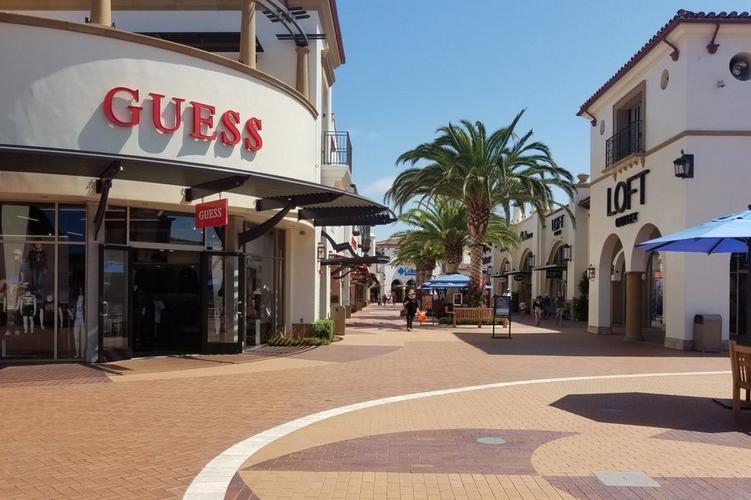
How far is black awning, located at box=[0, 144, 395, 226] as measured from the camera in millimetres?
10695

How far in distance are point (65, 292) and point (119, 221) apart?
1.78 metres

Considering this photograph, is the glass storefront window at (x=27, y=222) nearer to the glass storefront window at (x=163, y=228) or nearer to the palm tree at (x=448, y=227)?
the glass storefront window at (x=163, y=228)

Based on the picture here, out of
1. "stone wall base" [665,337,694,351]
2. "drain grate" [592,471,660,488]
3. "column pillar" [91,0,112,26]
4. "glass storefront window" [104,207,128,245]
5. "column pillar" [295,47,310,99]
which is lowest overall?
"stone wall base" [665,337,694,351]

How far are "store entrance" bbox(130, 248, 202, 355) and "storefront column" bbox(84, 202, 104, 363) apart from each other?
4.03ft

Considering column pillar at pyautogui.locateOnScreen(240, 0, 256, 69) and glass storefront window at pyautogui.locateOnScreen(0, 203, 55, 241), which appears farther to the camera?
column pillar at pyautogui.locateOnScreen(240, 0, 256, 69)

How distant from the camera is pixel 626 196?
22.2 m

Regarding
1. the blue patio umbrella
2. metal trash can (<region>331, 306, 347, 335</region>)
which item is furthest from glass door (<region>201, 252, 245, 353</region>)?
the blue patio umbrella

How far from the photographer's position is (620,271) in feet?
90.5

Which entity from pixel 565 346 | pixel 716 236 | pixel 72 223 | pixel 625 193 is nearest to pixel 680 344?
pixel 565 346

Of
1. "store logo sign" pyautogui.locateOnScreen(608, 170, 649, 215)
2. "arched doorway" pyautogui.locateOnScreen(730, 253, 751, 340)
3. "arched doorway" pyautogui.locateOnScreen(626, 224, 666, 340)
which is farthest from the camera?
"arched doorway" pyautogui.locateOnScreen(626, 224, 666, 340)

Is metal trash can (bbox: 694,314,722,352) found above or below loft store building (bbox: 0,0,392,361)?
below

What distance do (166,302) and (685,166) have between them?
13820mm

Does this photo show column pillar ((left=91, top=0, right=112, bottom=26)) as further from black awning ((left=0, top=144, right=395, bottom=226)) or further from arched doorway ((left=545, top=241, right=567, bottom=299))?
arched doorway ((left=545, top=241, right=567, bottom=299))

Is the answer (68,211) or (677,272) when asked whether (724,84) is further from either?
(68,211)
